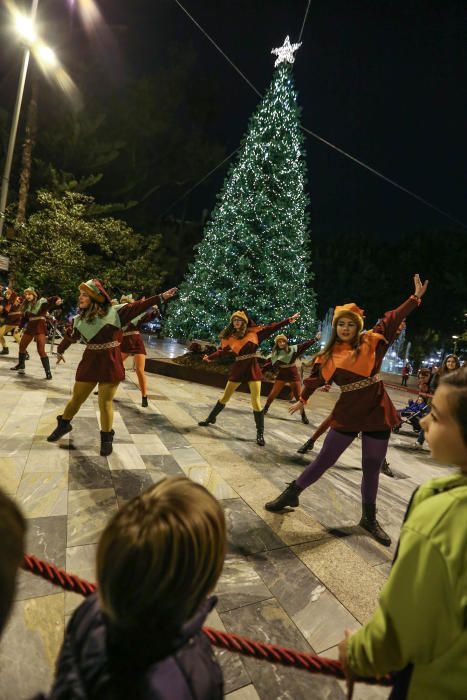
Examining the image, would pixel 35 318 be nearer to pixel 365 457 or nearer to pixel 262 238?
pixel 365 457

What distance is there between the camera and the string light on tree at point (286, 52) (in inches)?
488

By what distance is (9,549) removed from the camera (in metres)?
0.65

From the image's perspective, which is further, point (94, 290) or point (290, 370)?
point (290, 370)

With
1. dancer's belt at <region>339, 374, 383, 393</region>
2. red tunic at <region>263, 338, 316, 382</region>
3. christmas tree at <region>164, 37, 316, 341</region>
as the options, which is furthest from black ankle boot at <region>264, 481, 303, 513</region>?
christmas tree at <region>164, 37, 316, 341</region>

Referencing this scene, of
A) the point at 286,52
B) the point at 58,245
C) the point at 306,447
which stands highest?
the point at 286,52

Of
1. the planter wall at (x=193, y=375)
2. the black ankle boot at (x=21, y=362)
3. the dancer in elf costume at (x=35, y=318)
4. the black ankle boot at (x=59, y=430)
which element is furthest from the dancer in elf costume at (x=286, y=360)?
the black ankle boot at (x=21, y=362)

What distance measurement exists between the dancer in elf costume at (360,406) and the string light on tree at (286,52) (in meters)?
13.5

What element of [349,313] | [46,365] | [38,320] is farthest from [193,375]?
[349,313]

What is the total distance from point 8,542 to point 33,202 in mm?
21472

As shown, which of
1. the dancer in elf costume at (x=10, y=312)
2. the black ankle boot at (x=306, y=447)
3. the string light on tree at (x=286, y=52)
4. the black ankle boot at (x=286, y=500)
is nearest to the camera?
the black ankle boot at (x=286, y=500)

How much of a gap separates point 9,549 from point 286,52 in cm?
1656

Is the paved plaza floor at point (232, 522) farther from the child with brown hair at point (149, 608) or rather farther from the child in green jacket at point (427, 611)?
the child with brown hair at point (149, 608)

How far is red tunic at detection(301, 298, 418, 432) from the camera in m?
3.23

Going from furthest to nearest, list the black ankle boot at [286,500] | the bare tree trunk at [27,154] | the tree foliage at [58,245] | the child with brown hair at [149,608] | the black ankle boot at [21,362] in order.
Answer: the bare tree trunk at [27,154], the tree foliage at [58,245], the black ankle boot at [21,362], the black ankle boot at [286,500], the child with brown hair at [149,608]
